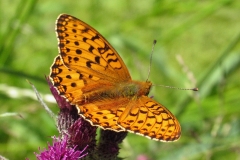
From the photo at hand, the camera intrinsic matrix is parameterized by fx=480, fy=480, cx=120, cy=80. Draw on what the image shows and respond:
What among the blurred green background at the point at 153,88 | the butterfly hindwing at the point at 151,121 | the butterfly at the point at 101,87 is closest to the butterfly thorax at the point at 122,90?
the butterfly at the point at 101,87

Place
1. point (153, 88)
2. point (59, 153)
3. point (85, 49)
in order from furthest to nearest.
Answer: point (153, 88) < point (85, 49) < point (59, 153)

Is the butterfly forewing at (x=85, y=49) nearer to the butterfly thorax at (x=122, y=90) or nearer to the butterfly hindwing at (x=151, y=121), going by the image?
the butterfly thorax at (x=122, y=90)

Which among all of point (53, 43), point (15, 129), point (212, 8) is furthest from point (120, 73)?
point (53, 43)

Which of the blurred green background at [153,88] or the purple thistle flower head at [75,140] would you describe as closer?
the purple thistle flower head at [75,140]

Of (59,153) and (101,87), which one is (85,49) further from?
(59,153)

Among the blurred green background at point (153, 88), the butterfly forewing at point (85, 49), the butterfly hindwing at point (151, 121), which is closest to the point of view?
the butterfly hindwing at point (151, 121)

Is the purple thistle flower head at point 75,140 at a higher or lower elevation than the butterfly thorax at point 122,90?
lower

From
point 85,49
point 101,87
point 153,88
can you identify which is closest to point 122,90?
point 101,87

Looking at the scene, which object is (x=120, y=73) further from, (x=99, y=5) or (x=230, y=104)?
(x=99, y=5)

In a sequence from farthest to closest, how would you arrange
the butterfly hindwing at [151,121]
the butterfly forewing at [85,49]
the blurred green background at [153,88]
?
1. the blurred green background at [153,88]
2. the butterfly forewing at [85,49]
3. the butterfly hindwing at [151,121]
